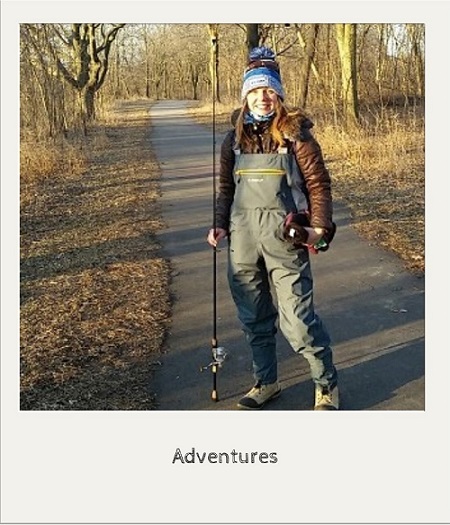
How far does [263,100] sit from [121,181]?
725 centimetres

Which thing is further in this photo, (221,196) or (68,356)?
(68,356)

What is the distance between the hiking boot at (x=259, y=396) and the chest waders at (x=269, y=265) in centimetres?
14

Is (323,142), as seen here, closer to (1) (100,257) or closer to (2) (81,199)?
(2) (81,199)

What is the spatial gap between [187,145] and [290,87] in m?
2.63

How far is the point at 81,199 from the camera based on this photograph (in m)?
8.56

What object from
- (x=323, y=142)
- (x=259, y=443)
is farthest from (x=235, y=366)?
(x=323, y=142)

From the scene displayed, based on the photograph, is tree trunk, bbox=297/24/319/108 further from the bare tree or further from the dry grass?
the dry grass

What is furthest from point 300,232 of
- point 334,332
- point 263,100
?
point 334,332

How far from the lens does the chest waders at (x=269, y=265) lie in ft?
9.46

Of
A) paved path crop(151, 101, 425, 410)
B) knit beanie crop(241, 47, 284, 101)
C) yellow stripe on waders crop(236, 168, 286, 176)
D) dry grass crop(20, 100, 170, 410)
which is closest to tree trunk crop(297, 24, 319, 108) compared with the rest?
dry grass crop(20, 100, 170, 410)

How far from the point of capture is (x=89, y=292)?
496 centimetres

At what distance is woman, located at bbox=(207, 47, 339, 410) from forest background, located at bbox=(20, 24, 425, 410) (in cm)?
52

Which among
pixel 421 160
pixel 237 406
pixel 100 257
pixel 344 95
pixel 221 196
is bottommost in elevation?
pixel 237 406

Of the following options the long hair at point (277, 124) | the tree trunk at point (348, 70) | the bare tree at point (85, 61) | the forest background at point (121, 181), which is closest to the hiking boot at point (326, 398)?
the forest background at point (121, 181)
